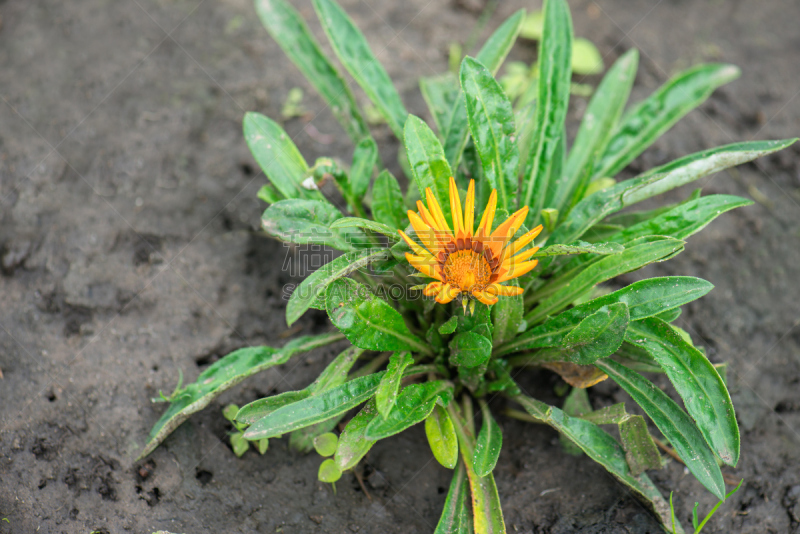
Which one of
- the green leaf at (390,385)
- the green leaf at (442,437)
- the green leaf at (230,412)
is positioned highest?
the green leaf at (390,385)

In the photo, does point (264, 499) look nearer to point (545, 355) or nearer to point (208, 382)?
point (208, 382)

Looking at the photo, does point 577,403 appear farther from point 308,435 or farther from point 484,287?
point 308,435

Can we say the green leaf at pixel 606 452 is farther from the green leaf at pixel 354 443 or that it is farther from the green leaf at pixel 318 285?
the green leaf at pixel 318 285

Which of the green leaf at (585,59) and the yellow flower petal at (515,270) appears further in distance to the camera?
the green leaf at (585,59)

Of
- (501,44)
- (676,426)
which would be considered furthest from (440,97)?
(676,426)

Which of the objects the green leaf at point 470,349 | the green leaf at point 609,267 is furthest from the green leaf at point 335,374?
the green leaf at point 609,267

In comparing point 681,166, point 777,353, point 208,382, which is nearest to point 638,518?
point 777,353

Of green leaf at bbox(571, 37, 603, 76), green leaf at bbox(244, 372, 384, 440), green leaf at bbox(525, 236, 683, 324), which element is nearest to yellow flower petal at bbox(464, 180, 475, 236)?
green leaf at bbox(525, 236, 683, 324)
